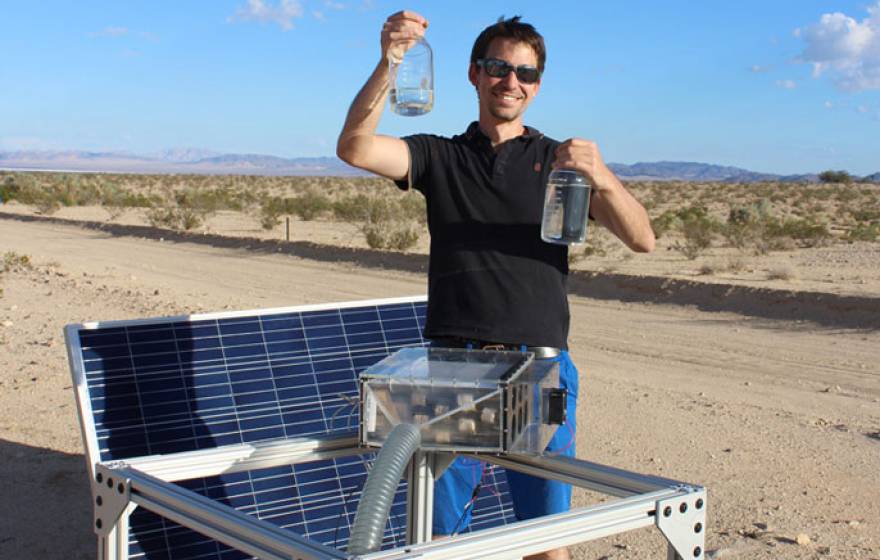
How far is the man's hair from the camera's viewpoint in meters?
3.33

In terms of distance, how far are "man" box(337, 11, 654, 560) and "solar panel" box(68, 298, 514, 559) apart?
136 cm

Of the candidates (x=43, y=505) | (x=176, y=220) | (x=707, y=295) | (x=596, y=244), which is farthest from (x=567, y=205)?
(x=176, y=220)

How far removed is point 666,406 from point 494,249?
570cm

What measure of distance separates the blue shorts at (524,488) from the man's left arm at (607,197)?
1.58 ft

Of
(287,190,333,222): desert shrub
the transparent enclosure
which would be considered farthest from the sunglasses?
(287,190,333,222): desert shrub

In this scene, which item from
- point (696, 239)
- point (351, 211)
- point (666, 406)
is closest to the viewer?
point (666, 406)

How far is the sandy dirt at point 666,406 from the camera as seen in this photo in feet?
19.1

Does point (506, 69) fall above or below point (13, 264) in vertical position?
above

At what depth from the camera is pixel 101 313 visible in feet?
43.6

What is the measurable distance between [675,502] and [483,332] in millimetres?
1020

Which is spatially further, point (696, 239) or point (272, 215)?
point (272, 215)

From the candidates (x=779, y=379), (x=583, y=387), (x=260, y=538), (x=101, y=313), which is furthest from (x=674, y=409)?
(x=101, y=313)

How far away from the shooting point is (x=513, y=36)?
332cm

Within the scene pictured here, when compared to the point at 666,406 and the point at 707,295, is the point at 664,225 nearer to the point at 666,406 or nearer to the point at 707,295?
the point at 707,295
